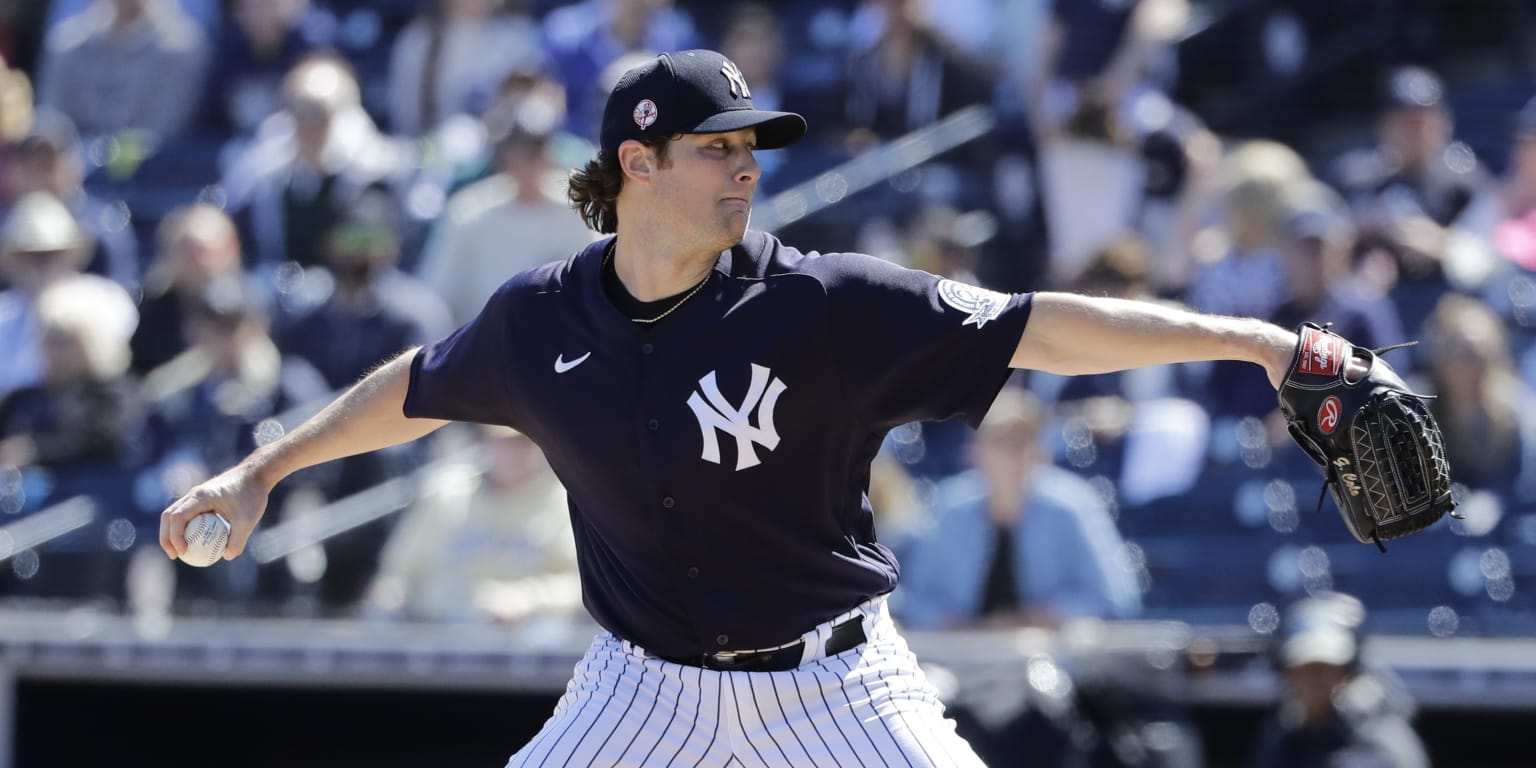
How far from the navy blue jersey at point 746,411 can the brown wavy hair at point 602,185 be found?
0.55 ft

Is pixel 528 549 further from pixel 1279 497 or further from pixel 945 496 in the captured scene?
pixel 1279 497

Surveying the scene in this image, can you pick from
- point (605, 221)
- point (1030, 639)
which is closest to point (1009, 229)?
point (1030, 639)

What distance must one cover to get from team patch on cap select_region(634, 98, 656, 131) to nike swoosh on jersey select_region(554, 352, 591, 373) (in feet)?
1.35

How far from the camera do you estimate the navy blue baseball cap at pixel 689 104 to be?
360cm

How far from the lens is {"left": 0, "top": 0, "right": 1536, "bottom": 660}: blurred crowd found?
682 centimetres

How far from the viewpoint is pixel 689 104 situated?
3611 millimetres

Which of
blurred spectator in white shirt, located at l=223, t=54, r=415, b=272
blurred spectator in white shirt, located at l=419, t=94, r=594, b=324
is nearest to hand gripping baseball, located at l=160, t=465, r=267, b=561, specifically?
blurred spectator in white shirt, located at l=419, t=94, r=594, b=324

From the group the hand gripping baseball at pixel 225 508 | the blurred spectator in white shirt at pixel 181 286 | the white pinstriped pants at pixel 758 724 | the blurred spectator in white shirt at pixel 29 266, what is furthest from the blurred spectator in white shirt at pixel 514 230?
the white pinstriped pants at pixel 758 724

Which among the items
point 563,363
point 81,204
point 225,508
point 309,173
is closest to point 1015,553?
point 563,363

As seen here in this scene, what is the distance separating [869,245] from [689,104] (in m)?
4.79

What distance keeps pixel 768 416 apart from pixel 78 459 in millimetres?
4827

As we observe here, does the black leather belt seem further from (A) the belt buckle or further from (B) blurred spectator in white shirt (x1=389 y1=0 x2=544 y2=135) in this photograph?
(B) blurred spectator in white shirt (x1=389 y1=0 x2=544 y2=135)

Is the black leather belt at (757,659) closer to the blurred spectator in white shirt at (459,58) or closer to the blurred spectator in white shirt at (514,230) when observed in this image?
the blurred spectator in white shirt at (514,230)

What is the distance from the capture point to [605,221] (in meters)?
3.95
